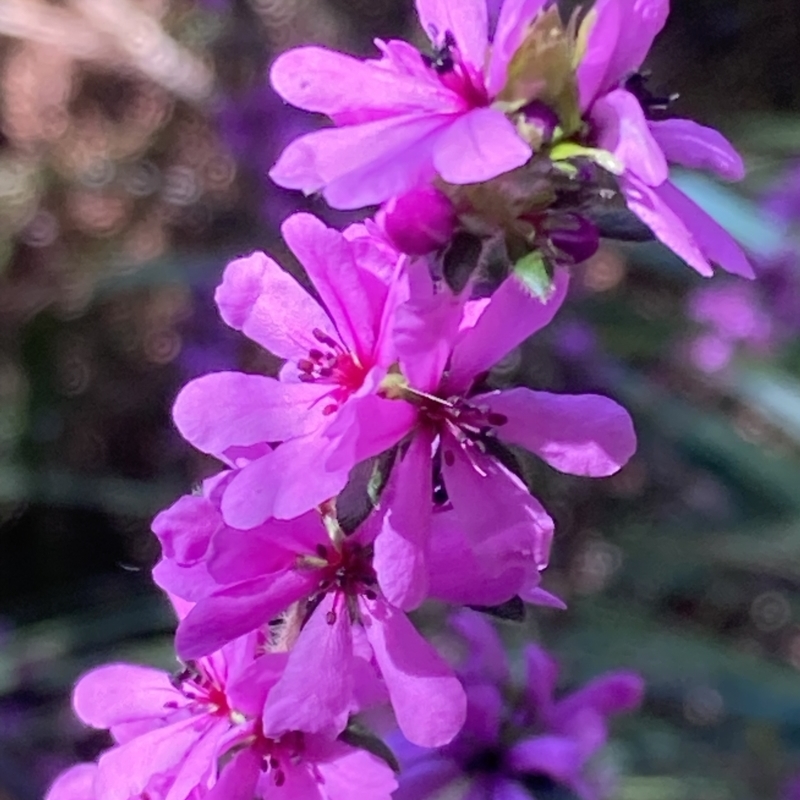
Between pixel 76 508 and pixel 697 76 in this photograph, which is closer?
pixel 76 508

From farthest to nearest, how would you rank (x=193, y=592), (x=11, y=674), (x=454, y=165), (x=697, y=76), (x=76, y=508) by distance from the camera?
(x=697, y=76) < (x=76, y=508) < (x=11, y=674) < (x=193, y=592) < (x=454, y=165)

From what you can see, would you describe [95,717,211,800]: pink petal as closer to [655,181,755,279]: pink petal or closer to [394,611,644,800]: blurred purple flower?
[394,611,644,800]: blurred purple flower

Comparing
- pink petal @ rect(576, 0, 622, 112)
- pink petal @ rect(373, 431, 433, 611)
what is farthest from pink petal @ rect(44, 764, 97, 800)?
pink petal @ rect(576, 0, 622, 112)

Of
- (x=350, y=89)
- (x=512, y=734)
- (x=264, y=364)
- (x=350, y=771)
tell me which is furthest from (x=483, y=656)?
(x=264, y=364)

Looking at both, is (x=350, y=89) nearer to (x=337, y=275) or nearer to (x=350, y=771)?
(x=337, y=275)

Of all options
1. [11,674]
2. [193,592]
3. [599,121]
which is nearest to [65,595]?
[11,674]

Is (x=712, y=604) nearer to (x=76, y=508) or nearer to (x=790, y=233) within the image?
(x=790, y=233)

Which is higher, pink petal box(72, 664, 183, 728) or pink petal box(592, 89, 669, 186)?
pink petal box(592, 89, 669, 186)

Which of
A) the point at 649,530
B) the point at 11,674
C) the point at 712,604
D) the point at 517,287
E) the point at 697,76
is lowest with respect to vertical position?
the point at 712,604

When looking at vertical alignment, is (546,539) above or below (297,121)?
above
